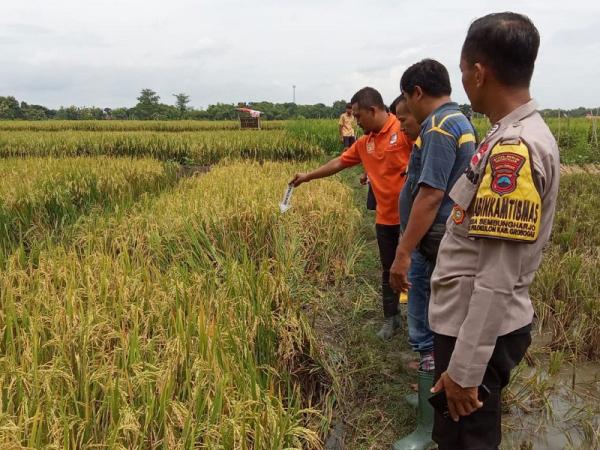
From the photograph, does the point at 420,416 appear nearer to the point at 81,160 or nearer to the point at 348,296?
the point at 348,296

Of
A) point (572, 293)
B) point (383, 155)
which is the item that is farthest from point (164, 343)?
point (572, 293)

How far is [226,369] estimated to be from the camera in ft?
6.30

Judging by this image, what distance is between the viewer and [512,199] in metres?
1.06

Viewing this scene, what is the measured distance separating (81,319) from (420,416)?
158 cm

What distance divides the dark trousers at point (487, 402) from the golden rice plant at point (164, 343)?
1.79 ft

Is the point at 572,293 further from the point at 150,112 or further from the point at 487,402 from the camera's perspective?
the point at 150,112

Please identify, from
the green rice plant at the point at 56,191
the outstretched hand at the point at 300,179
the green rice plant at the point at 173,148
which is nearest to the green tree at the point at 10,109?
the green rice plant at the point at 173,148

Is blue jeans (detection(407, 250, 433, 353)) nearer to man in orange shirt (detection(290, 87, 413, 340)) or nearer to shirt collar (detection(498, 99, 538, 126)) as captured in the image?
man in orange shirt (detection(290, 87, 413, 340))

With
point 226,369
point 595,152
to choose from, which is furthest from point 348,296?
point 595,152

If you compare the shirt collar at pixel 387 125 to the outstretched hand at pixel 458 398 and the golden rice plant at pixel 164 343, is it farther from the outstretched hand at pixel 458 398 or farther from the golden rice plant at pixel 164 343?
the outstretched hand at pixel 458 398

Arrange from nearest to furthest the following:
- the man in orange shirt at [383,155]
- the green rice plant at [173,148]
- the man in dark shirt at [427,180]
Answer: the man in dark shirt at [427,180] < the man in orange shirt at [383,155] < the green rice plant at [173,148]

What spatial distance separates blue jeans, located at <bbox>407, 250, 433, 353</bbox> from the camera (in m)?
2.18

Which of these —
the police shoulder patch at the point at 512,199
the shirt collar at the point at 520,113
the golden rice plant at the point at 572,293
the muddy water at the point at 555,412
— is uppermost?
the shirt collar at the point at 520,113

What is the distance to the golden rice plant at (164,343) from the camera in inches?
63.2
